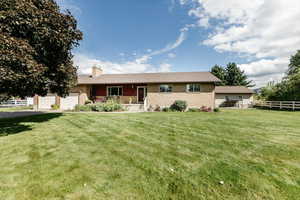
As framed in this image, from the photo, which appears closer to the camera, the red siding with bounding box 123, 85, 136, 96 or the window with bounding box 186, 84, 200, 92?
the window with bounding box 186, 84, 200, 92

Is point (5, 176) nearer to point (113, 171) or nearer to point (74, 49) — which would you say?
point (113, 171)

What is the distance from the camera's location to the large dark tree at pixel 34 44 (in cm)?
484

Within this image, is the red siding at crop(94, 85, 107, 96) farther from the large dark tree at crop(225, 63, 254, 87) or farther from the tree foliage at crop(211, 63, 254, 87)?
the large dark tree at crop(225, 63, 254, 87)

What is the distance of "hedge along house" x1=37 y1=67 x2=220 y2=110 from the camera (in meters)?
15.2

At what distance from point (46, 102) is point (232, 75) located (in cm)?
4621

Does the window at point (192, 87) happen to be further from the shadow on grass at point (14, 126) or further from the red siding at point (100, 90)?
the shadow on grass at point (14, 126)

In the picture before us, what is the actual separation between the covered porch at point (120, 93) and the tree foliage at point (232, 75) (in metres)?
33.1

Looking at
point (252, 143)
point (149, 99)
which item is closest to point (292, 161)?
point (252, 143)

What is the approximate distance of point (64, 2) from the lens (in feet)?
25.6

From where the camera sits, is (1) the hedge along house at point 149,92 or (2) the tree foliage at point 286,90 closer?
(1) the hedge along house at point 149,92

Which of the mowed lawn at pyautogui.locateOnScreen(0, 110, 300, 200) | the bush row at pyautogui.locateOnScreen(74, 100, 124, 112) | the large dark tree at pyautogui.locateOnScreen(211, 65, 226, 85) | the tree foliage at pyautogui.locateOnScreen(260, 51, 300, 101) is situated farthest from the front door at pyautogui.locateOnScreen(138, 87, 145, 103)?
the large dark tree at pyautogui.locateOnScreen(211, 65, 226, 85)

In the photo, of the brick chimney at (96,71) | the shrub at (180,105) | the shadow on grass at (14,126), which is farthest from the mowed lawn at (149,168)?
the brick chimney at (96,71)

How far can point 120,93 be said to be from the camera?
17562 mm

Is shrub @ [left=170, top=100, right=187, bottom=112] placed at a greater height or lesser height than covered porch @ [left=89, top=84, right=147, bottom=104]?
lesser
